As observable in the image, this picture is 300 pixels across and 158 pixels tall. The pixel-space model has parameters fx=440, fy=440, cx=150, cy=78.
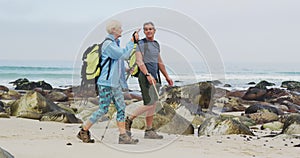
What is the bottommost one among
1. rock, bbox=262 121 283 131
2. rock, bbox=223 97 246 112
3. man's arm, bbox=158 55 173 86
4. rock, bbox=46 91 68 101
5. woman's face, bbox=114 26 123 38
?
rock, bbox=262 121 283 131

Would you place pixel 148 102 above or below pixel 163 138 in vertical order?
above

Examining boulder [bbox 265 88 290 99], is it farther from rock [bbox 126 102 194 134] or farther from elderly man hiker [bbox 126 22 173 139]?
elderly man hiker [bbox 126 22 173 139]

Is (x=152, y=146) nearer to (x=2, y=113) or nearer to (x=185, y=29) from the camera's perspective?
(x=185, y=29)

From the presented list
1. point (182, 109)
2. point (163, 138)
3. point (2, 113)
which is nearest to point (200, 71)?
point (182, 109)

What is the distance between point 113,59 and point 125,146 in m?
1.07

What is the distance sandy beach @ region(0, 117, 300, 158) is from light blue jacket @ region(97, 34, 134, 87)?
31.2 inches

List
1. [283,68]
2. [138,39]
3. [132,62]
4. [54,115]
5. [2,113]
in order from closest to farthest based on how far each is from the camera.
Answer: [138,39] → [132,62] → [54,115] → [2,113] → [283,68]

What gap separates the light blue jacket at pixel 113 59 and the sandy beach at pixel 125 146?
2.60 ft

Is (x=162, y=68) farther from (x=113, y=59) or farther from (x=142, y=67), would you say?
(x=113, y=59)

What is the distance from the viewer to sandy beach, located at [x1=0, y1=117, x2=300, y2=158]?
16.4 feet

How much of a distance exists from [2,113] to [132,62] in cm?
356

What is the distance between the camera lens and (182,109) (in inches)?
307

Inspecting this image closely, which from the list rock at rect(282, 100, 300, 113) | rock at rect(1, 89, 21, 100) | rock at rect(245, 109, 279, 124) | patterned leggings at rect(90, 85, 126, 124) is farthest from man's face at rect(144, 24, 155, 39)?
rock at rect(1, 89, 21, 100)

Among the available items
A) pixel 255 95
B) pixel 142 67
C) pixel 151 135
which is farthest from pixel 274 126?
pixel 255 95
